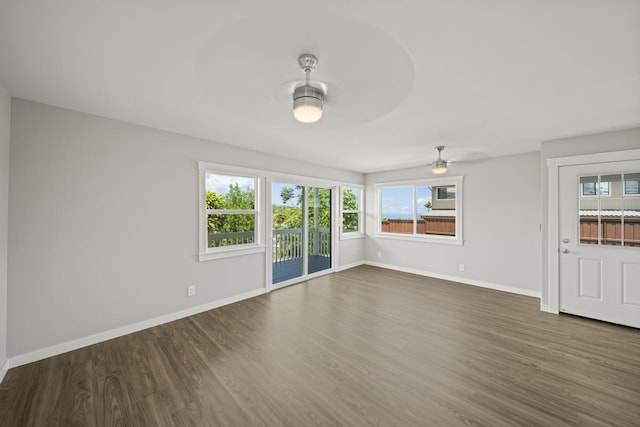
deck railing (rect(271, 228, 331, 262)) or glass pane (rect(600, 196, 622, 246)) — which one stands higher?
glass pane (rect(600, 196, 622, 246))

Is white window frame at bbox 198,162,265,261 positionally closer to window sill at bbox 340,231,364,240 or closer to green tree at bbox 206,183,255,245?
green tree at bbox 206,183,255,245

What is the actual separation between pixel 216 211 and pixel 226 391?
2.34 m

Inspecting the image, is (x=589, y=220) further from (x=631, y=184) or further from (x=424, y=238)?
(x=424, y=238)

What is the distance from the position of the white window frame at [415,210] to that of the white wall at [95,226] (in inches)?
155

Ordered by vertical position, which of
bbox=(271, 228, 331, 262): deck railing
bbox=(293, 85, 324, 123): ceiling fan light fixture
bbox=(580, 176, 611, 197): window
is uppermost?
bbox=(293, 85, 324, 123): ceiling fan light fixture

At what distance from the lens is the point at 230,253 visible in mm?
3713

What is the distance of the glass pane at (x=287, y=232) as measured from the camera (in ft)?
14.9

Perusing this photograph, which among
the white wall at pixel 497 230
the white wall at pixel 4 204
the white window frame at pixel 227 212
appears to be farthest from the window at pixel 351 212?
the white wall at pixel 4 204

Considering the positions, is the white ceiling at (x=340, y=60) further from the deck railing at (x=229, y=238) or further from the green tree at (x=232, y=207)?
the deck railing at (x=229, y=238)

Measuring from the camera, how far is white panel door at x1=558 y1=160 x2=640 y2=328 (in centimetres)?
298

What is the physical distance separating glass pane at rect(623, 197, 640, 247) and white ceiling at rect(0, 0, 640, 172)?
3.01 ft

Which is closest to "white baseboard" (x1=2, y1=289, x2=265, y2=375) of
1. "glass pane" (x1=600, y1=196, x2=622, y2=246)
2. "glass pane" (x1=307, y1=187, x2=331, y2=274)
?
"glass pane" (x1=307, y1=187, x2=331, y2=274)

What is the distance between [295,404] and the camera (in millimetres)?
1795

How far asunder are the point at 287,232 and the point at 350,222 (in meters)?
1.98
